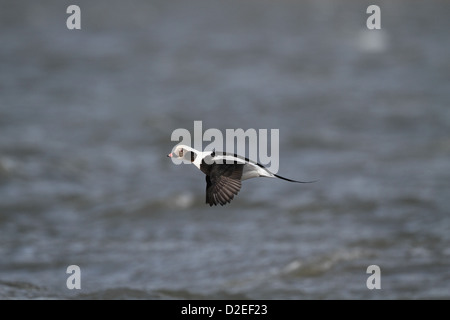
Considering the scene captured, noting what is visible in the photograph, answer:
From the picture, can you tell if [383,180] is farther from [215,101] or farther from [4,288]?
[4,288]

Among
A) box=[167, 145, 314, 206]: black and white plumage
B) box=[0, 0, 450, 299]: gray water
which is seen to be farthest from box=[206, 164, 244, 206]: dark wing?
box=[0, 0, 450, 299]: gray water

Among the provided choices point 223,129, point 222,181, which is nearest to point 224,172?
point 222,181

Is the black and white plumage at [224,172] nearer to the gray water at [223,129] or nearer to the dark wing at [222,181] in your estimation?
the dark wing at [222,181]

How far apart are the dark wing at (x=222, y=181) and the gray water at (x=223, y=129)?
5.05m

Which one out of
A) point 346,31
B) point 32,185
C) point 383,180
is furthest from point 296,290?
point 346,31

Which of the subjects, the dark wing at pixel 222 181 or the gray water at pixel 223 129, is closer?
the dark wing at pixel 222 181

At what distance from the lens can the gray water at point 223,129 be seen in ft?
42.6

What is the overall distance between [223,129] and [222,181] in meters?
14.1

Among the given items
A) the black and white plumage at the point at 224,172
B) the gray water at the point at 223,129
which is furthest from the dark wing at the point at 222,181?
the gray water at the point at 223,129

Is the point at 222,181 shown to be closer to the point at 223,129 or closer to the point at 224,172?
the point at 224,172

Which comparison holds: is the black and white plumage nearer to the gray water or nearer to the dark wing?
the dark wing

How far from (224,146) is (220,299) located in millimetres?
6815

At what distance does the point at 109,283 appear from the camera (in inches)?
479

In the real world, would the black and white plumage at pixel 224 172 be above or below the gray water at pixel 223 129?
below
